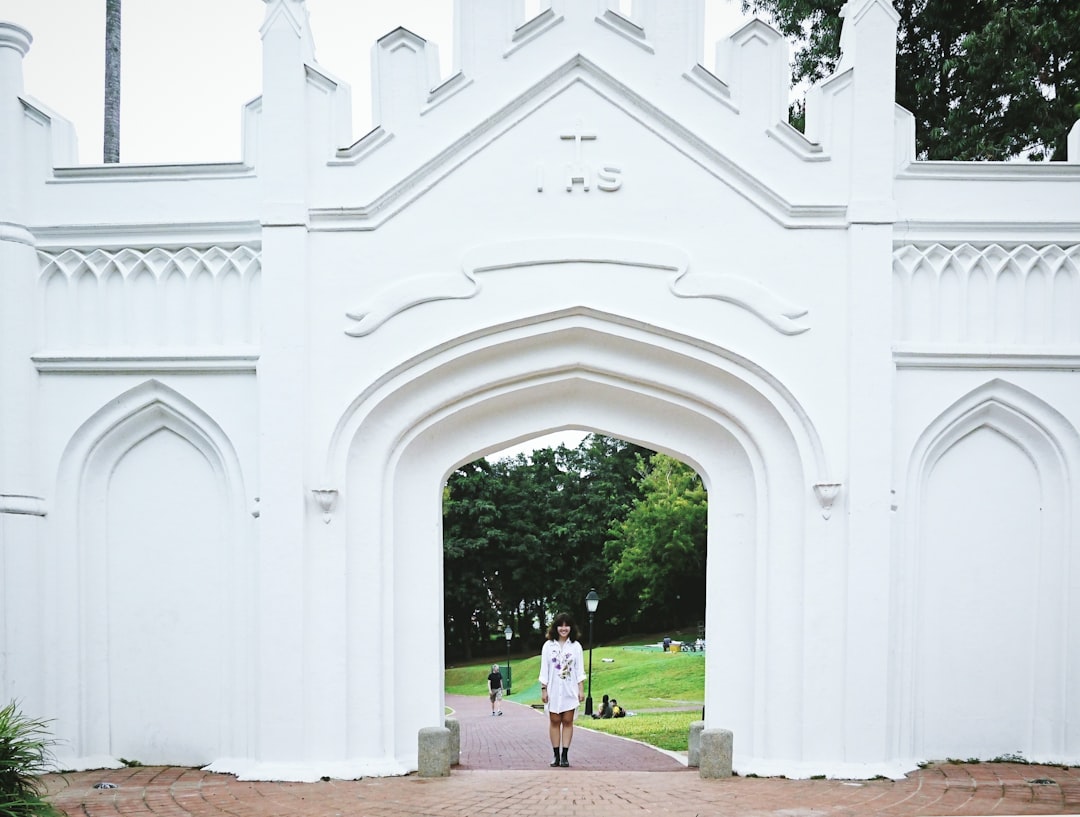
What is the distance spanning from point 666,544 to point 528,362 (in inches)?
1133

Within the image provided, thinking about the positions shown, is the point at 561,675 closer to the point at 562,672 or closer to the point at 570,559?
the point at 562,672

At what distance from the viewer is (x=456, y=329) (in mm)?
9117

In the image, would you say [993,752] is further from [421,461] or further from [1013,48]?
[1013,48]

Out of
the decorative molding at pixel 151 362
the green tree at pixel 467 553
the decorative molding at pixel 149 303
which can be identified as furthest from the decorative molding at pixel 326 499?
the green tree at pixel 467 553

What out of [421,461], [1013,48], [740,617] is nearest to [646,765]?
[740,617]

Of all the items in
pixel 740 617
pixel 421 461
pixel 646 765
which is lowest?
pixel 646 765

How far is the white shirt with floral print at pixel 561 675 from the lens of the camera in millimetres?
9820

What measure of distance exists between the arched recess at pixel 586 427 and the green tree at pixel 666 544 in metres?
27.2

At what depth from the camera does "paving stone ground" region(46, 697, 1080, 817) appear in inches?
294

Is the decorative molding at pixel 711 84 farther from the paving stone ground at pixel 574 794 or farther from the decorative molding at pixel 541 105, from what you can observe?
the paving stone ground at pixel 574 794

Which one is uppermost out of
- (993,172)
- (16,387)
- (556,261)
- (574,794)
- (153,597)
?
(993,172)

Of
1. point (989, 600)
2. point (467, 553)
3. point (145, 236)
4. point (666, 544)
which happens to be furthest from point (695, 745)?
point (467, 553)

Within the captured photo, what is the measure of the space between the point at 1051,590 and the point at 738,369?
348cm

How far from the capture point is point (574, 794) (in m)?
7.93
